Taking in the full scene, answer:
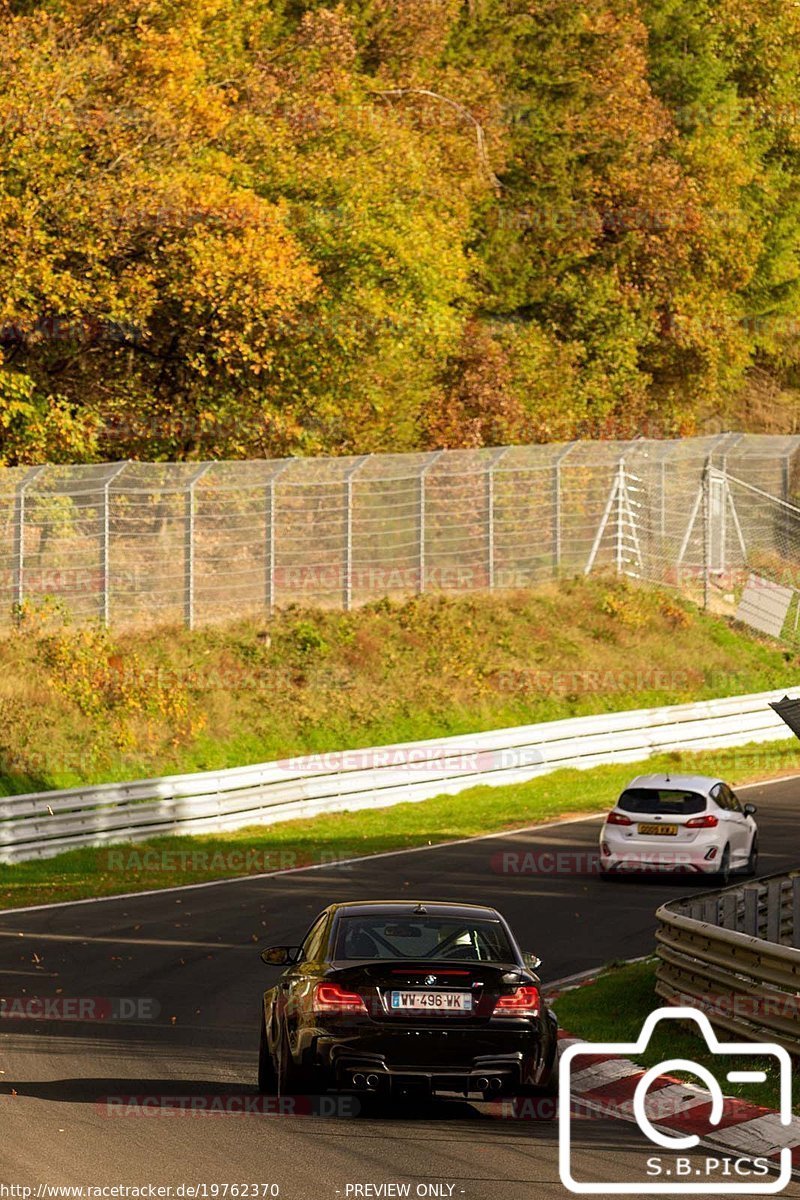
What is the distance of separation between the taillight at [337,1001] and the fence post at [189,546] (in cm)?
2677

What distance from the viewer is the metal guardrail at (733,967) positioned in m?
13.0

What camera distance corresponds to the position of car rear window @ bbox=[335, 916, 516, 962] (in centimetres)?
1184

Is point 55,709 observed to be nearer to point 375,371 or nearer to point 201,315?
point 201,315

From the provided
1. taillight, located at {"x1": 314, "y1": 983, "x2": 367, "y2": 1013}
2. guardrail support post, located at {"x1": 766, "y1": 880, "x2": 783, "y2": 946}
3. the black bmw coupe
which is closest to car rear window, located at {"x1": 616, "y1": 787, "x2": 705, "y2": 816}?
guardrail support post, located at {"x1": 766, "y1": 880, "x2": 783, "y2": 946}

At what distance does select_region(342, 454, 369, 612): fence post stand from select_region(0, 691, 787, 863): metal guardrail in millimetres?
6449

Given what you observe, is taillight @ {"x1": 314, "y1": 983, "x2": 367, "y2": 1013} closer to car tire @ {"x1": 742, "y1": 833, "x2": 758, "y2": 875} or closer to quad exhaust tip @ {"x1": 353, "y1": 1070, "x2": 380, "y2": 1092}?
quad exhaust tip @ {"x1": 353, "y1": 1070, "x2": 380, "y2": 1092}

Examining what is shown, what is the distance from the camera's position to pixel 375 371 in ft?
151

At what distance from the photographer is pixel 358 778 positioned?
3403cm

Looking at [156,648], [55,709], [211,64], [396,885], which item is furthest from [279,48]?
[396,885]

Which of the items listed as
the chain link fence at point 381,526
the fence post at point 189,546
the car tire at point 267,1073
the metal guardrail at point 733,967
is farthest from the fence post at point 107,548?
the car tire at point 267,1073

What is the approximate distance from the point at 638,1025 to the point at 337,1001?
4.44 metres

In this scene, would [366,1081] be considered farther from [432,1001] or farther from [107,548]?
[107,548]
